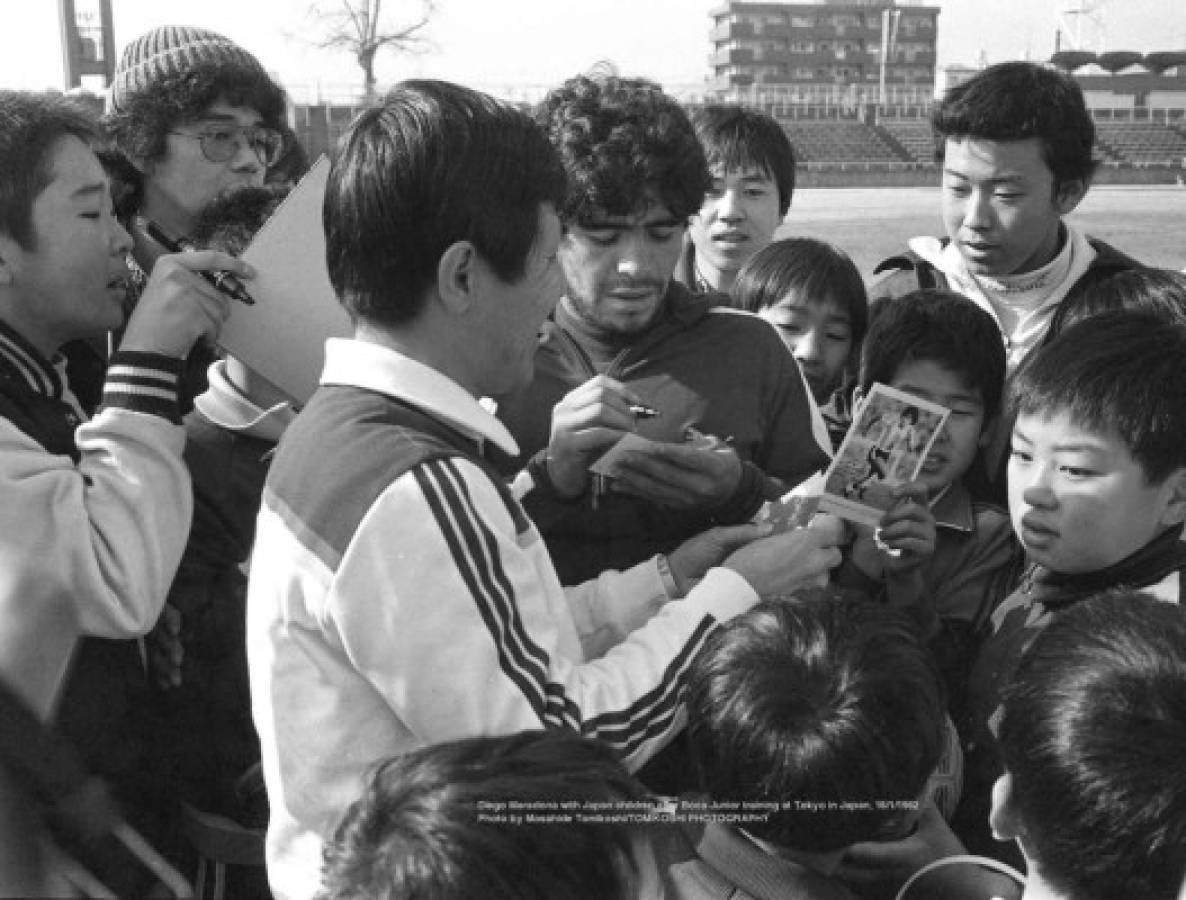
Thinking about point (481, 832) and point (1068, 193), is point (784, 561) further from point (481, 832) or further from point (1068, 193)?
point (1068, 193)

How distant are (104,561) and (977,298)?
2.16 m

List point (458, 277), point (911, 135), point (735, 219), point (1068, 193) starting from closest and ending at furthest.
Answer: point (458, 277), point (1068, 193), point (735, 219), point (911, 135)

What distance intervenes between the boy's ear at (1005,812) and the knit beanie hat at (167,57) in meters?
2.46

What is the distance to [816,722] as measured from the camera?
1379mm

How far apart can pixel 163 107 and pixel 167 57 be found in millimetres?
153

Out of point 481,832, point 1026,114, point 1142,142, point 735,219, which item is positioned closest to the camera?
point 481,832

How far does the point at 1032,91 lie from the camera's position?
301 centimetres

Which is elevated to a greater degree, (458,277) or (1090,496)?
(458,277)

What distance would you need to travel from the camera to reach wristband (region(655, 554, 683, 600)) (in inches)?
70.1

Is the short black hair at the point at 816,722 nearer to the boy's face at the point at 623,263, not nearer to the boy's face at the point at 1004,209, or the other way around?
the boy's face at the point at 623,263

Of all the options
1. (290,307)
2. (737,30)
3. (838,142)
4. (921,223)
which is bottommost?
(838,142)

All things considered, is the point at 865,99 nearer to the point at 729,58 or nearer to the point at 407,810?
the point at 729,58

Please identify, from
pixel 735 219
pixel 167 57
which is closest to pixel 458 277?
pixel 167 57

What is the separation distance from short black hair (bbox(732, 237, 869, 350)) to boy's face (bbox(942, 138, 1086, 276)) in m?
0.30
